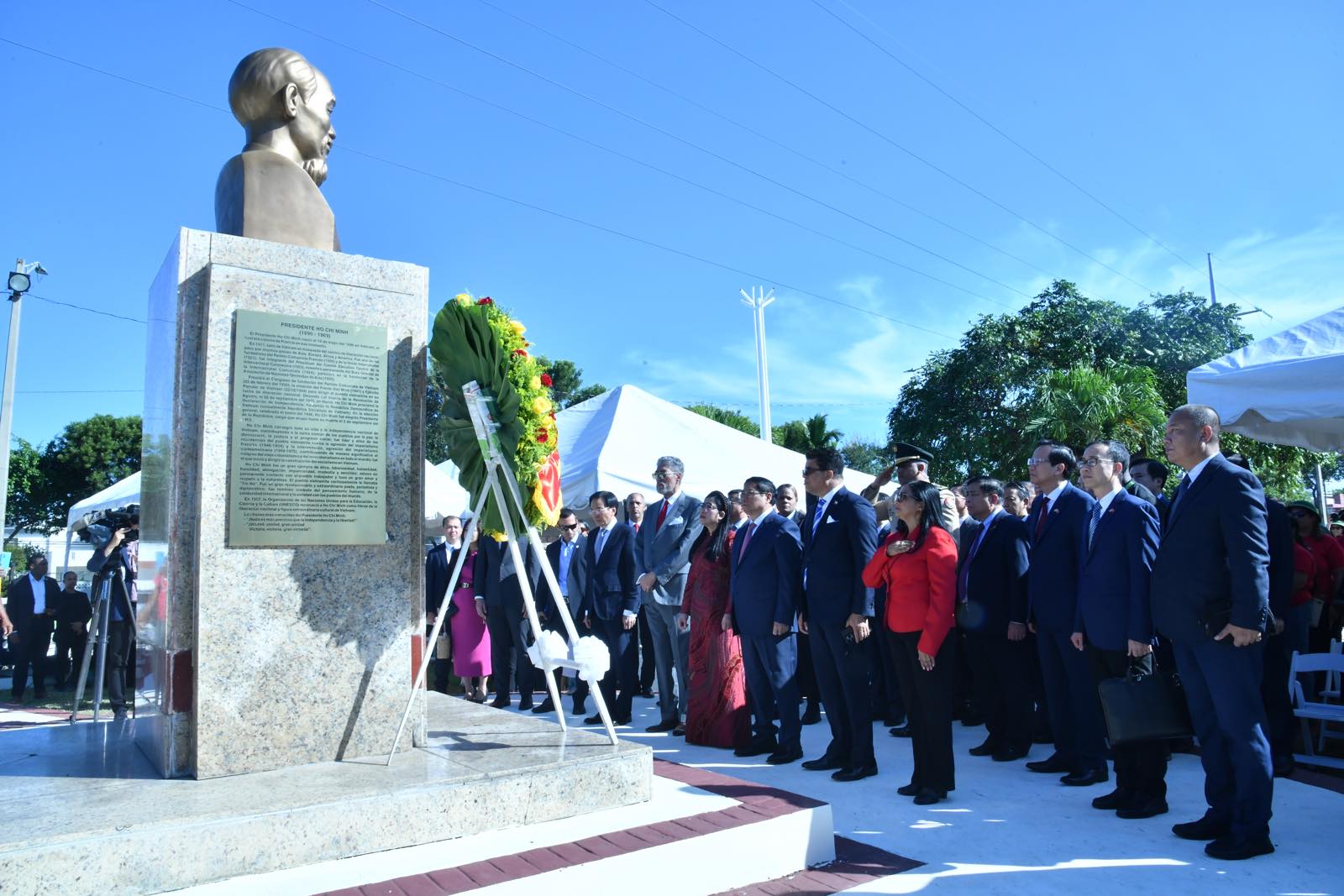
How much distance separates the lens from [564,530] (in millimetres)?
9164

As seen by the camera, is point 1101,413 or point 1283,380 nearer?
point 1283,380

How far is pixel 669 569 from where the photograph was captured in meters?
7.58

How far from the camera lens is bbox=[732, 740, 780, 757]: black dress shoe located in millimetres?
6523

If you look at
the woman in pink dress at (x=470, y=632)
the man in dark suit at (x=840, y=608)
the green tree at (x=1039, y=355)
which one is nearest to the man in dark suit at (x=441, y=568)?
the woman in pink dress at (x=470, y=632)

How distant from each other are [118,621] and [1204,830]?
26.9 ft

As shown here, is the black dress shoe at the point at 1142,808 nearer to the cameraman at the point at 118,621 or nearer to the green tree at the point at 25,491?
the cameraman at the point at 118,621

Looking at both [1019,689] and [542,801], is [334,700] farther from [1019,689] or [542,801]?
[1019,689]

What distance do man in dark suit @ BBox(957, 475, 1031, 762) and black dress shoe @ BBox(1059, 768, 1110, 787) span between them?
29.1 inches

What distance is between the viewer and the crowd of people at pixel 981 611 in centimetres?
425

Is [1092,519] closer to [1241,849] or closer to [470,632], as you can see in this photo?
[1241,849]

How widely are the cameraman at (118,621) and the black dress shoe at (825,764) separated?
4.94 metres

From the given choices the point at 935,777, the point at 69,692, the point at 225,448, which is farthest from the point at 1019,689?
the point at 69,692

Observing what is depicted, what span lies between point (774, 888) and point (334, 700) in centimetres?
215

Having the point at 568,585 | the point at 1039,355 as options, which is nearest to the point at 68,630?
the point at 568,585
